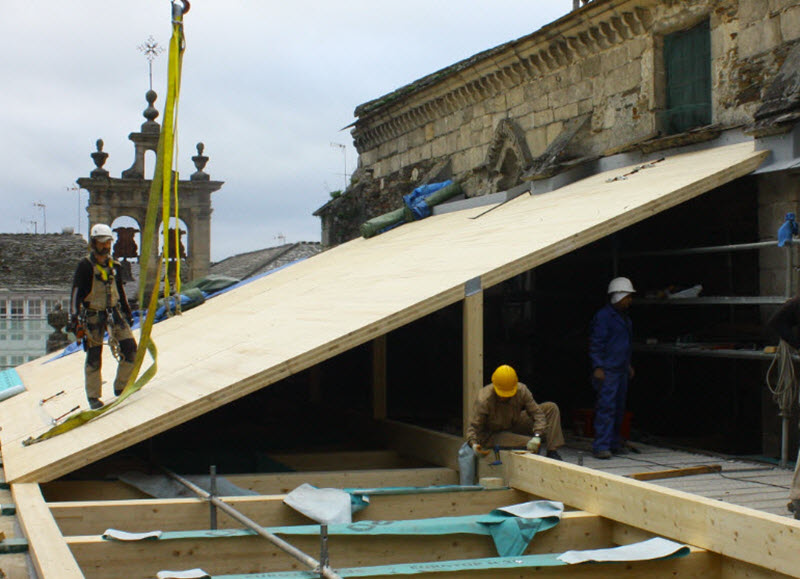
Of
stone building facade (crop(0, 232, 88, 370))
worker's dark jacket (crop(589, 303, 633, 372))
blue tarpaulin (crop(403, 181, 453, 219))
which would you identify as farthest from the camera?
stone building facade (crop(0, 232, 88, 370))

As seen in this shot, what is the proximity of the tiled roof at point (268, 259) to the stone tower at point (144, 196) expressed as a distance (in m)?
6.10

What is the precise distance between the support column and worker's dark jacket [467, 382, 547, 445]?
0.14 metres

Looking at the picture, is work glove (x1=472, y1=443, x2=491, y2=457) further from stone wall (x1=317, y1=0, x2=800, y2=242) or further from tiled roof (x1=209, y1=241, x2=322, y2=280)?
tiled roof (x1=209, y1=241, x2=322, y2=280)

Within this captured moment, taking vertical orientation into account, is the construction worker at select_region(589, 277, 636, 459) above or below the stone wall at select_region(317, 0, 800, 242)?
below

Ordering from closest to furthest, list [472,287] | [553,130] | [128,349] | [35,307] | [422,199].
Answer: [472,287]
[128,349]
[553,130]
[422,199]
[35,307]

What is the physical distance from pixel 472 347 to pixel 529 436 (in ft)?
2.53

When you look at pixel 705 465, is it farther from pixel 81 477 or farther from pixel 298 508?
pixel 81 477

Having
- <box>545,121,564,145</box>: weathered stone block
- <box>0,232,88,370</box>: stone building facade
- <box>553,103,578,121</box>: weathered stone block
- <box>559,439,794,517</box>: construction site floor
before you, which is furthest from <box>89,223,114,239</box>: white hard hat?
<box>0,232,88,370</box>: stone building facade

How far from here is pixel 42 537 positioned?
5176 millimetres

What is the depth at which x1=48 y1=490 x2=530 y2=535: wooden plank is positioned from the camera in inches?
245

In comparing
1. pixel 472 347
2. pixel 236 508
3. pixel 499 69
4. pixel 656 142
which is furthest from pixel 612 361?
pixel 499 69

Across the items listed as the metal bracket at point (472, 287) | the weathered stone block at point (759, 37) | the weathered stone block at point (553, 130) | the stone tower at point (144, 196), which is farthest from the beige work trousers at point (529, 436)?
the stone tower at point (144, 196)

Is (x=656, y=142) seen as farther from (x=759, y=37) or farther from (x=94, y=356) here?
(x=94, y=356)

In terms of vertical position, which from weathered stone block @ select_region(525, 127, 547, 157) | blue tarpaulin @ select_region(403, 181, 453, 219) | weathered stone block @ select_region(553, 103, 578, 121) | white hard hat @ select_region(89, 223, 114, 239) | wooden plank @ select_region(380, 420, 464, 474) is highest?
weathered stone block @ select_region(553, 103, 578, 121)
